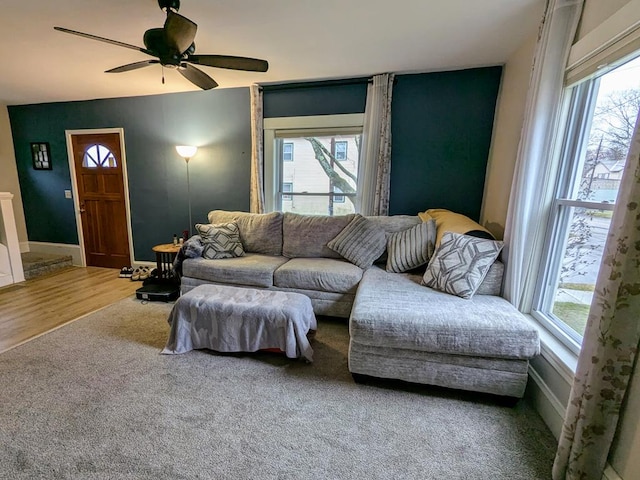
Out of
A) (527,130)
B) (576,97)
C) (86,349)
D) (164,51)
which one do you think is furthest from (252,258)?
Result: (576,97)

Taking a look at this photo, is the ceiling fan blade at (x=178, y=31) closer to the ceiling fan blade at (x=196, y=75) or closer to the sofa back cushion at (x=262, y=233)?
the ceiling fan blade at (x=196, y=75)

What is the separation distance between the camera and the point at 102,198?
4.50 m

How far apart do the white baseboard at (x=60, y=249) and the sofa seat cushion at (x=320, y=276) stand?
3.93 metres

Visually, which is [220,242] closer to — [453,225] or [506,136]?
[453,225]

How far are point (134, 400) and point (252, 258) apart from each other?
1.72 meters

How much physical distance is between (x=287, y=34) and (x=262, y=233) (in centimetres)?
196

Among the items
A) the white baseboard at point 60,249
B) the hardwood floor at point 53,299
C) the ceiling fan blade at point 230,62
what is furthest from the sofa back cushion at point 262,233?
the white baseboard at point 60,249

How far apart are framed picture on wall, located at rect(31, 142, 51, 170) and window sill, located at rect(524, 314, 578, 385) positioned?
6483 mm

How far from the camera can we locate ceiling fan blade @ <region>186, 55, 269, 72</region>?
200 centimetres

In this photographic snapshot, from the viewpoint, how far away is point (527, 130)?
1965 mm

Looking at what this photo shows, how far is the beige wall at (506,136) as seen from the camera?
95.3 inches

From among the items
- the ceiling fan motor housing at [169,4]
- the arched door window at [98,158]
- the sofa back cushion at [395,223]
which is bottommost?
the sofa back cushion at [395,223]

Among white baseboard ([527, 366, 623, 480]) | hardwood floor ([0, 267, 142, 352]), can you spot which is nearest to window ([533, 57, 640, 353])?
white baseboard ([527, 366, 623, 480])

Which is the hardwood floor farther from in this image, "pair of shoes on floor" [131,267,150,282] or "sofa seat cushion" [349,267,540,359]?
"sofa seat cushion" [349,267,540,359]
